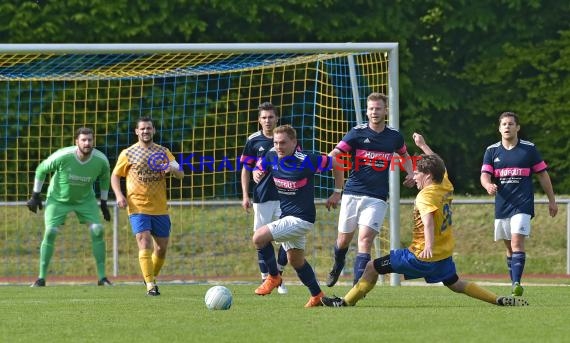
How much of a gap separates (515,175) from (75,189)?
17.2ft

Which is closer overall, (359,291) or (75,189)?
(359,291)

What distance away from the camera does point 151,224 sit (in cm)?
1355

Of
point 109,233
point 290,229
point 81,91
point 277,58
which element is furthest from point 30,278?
point 290,229

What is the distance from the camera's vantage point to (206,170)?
19.8m

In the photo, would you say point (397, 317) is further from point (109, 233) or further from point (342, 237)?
point (109, 233)

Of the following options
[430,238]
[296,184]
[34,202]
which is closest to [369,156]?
[296,184]

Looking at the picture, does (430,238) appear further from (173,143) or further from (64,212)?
(173,143)

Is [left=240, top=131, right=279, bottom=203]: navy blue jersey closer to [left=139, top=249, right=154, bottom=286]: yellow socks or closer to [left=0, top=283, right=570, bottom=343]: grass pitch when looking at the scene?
[left=0, top=283, right=570, bottom=343]: grass pitch

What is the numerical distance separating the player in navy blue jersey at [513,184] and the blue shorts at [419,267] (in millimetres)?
2416

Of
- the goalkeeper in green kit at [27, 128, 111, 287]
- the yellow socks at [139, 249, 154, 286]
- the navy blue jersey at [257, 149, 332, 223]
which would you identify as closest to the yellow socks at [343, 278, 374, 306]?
the navy blue jersey at [257, 149, 332, 223]

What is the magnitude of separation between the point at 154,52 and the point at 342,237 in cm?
375

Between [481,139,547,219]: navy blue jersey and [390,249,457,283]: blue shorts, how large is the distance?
8.63ft

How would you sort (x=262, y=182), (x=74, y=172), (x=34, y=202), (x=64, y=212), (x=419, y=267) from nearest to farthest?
(x=419, y=267), (x=262, y=182), (x=34, y=202), (x=74, y=172), (x=64, y=212)

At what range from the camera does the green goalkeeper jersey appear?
608 inches
